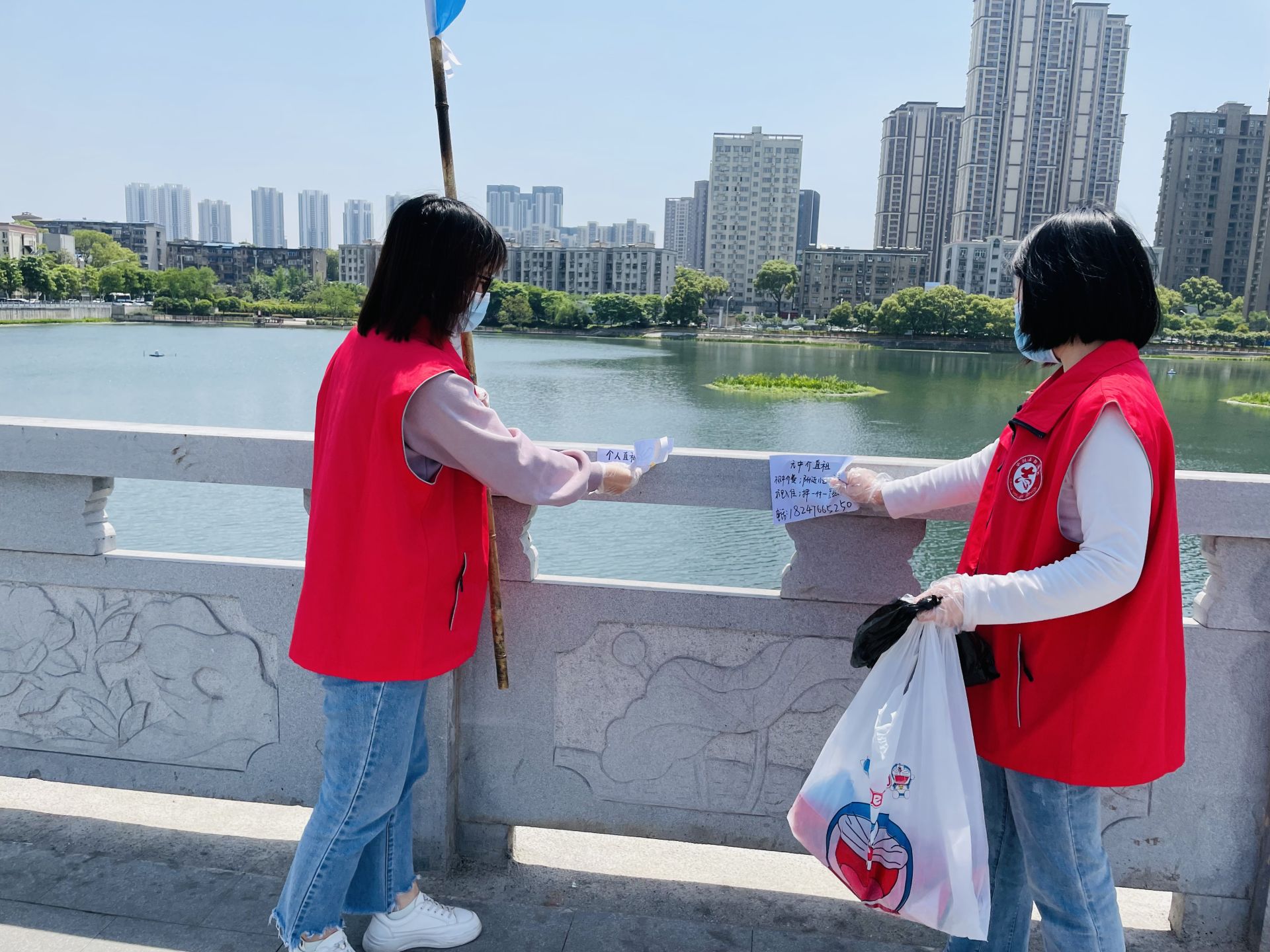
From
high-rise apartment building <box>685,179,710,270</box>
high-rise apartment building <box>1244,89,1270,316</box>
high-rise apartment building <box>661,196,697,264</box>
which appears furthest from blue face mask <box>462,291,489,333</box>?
high-rise apartment building <box>661,196,697,264</box>

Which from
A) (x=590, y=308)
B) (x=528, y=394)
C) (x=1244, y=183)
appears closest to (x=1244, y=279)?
(x=1244, y=183)

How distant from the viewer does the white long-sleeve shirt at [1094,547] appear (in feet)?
4.33

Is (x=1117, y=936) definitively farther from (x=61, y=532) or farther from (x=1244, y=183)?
(x=1244, y=183)

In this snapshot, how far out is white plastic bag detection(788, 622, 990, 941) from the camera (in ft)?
4.86

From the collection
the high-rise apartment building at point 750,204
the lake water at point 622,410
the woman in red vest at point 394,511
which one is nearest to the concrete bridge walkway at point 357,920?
the woman in red vest at point 394,511

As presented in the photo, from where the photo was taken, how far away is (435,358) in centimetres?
162

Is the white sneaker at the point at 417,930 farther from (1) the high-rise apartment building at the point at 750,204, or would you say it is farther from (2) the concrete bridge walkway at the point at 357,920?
(1) the high-rise apartment building at the point at 750,204

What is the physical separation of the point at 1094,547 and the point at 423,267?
109cm

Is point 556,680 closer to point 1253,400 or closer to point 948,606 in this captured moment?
point 948,606

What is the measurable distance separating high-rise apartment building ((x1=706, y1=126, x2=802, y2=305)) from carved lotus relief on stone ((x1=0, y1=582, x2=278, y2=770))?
116m

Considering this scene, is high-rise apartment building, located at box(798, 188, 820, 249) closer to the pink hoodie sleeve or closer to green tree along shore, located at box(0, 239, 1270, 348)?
green tree along shore, located at box(0, 239, 1270, 348)

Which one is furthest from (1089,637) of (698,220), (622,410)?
(698,220)

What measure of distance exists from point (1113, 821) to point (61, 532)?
7.63ft

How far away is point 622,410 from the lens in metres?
28.3
